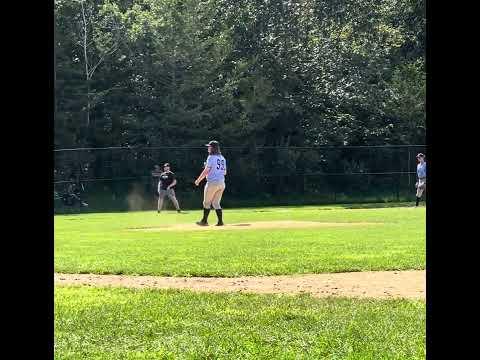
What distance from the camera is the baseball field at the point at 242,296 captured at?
6312 millimetres

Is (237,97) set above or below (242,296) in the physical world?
above

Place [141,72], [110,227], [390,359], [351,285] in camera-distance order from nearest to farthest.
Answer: [390,359], [351,285], [110,227], [141,72]

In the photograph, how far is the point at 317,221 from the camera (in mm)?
23875

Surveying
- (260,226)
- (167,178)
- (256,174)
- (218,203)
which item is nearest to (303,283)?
(260,226)

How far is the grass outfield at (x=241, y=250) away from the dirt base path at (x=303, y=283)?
0.47 m

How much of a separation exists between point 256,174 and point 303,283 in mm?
26663

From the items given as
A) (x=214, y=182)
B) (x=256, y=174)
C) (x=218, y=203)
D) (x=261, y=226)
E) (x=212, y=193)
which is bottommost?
(x=261, y=226)

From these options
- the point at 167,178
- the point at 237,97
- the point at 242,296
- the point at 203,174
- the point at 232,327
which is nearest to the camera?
the point at 232,327

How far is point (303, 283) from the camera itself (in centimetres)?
1041

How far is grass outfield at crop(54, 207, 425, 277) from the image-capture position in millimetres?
12078

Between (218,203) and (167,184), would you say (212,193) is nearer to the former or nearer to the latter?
(218,203)
